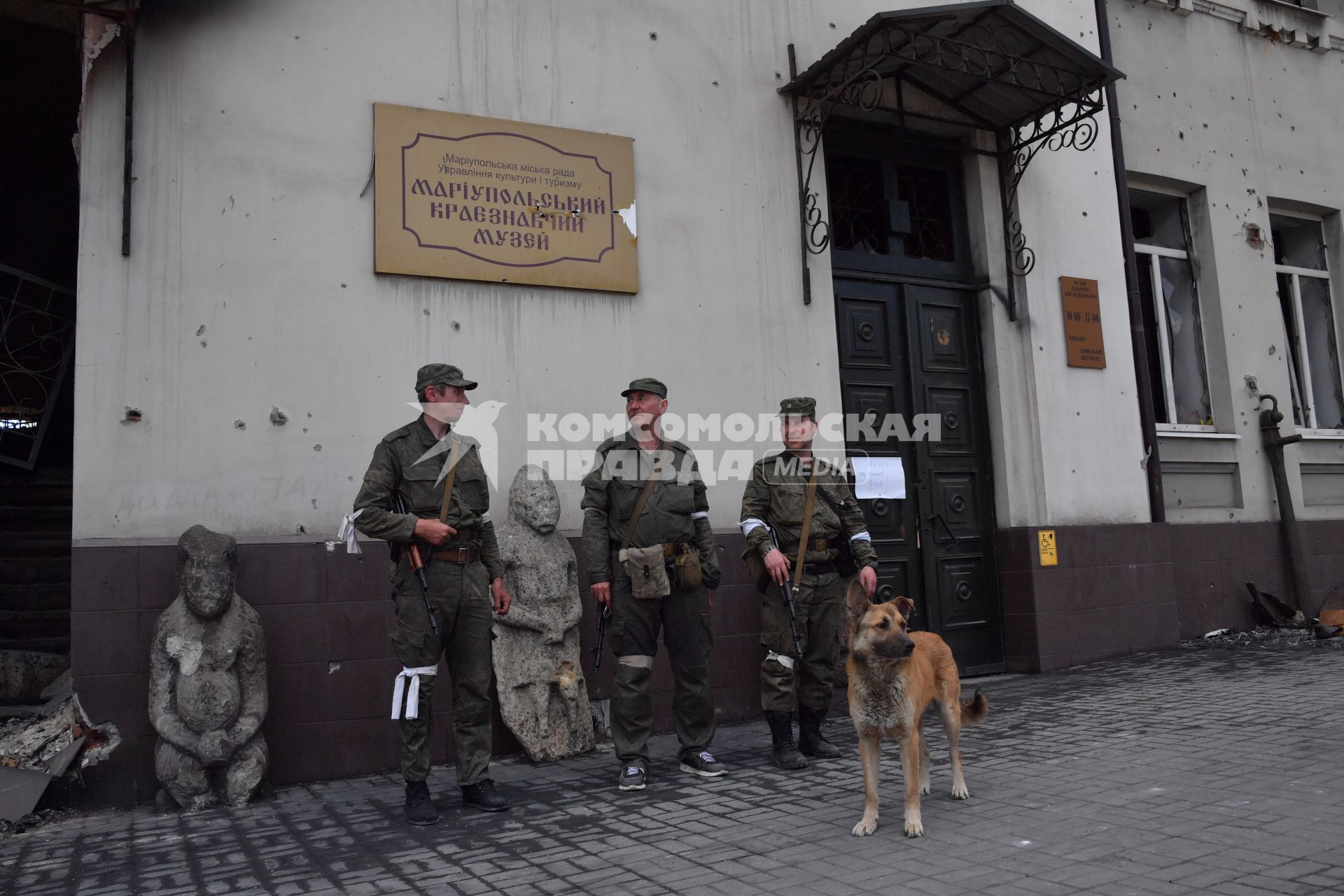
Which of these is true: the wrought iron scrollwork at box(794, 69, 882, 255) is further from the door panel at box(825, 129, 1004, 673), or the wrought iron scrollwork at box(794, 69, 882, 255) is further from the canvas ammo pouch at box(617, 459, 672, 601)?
the canvas ammo pouch at box(617, 459, 672, 601)

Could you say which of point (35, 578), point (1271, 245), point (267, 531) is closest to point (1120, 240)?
point (1271, 245)

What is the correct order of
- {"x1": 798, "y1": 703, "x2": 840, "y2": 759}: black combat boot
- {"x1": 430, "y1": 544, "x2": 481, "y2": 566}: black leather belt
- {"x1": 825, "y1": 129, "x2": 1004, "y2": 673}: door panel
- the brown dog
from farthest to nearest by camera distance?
{"x1": 825, "y1": 129, "x2": 1004, "y2": 673}: door panel < {"x1": 798, "y1": 703, "x2": 840, "y2": 759}: black combat boot < {"x1": 430, "y1": 544, "x2": 481, "y2": 566}: black leather belt < the brown dog

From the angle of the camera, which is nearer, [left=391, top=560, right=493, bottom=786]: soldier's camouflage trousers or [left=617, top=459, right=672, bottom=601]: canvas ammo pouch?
[left=391, top=560, right=493, bottom=786]: soldier's camouflage trousers

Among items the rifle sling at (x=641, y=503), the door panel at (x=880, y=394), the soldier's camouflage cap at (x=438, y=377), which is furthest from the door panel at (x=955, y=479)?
the soldier's camouflage cap at (x=438, y=377)

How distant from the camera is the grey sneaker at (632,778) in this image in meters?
5.26

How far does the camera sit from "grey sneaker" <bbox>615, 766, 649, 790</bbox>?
5.26 m

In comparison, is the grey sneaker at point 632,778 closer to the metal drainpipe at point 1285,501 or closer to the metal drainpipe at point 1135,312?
the metal drainpipe at point 1135,312

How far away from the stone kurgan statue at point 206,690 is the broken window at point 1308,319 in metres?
10.9

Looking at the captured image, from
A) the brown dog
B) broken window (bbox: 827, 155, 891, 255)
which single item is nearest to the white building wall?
broken window (bbox: 827, 155, 891, 255)

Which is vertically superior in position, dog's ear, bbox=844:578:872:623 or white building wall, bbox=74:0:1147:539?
white building wall, bbox=74:0:1147:539

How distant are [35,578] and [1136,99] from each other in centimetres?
1097

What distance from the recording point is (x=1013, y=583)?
28.1 ft

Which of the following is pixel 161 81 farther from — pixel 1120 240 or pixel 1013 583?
pixel 1120 240

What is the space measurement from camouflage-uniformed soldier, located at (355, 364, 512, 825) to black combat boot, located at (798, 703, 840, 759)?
6.05ft
